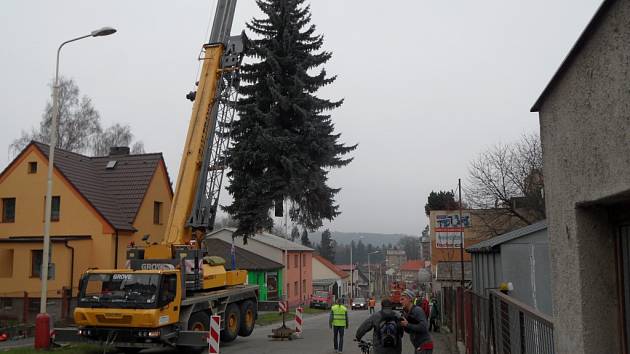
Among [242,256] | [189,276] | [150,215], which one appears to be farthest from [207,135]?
[242,256]

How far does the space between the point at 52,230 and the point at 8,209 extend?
9.34ft

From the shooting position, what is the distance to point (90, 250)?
24891mm

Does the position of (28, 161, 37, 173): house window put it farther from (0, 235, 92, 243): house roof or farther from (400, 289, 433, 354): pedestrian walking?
(400, 289, 433, 354): pedestrian walking

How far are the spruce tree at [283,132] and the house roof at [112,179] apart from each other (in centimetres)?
573

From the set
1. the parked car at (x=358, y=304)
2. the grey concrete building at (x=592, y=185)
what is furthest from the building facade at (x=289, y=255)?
the grey concrete building at (x=592, y=185)

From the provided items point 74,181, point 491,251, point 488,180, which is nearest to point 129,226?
point 74,181

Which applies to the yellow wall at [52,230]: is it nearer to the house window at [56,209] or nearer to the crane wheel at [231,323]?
the house window at [56,209]

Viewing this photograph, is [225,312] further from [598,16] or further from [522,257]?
[598,16]

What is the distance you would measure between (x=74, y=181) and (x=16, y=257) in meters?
4.11

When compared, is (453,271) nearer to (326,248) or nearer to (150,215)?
(150,215)

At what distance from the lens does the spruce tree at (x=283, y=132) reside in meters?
23.2

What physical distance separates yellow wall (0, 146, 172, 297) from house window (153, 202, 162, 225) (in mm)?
2249

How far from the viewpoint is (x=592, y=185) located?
3.48 metres

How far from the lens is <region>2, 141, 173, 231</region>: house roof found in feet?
85.5
